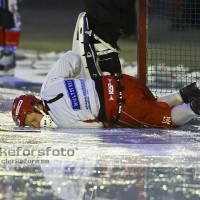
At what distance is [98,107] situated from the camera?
431 cm

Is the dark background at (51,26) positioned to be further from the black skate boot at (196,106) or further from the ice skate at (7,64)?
the black skate boot at (196,106)

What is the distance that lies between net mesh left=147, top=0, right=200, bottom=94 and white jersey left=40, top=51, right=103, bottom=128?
1215 mm

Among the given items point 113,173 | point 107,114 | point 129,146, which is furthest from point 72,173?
point 107,114

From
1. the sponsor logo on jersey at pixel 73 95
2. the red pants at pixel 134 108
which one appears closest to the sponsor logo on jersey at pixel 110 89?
the red pants at pixel 134 108

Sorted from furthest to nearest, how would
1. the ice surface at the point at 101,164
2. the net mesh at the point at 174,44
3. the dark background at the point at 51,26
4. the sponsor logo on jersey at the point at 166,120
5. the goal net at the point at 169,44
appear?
the dark background at the point at 51,26 < the net mesh at the point at 174,44 < the goal net at the point at 169,44 < the sponsor logo on jersey at the point at 166,120 < the ice surface at the point at 101,164

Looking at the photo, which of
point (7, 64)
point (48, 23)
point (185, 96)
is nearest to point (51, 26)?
point (48, 23)

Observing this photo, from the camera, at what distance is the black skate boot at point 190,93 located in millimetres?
4551

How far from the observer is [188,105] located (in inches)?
169

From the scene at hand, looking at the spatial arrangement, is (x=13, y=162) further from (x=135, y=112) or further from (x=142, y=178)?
(x=135, y=112)

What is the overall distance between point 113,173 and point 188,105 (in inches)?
43.7

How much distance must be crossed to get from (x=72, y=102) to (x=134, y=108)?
0.36 m

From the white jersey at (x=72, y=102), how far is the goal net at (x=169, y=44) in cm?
115

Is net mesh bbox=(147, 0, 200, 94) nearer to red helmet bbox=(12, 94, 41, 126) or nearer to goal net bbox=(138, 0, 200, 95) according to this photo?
goal net bbox=(138, 0, 200, 95)

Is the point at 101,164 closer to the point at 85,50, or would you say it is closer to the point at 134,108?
the point at 134,108
